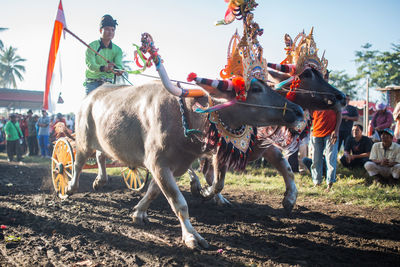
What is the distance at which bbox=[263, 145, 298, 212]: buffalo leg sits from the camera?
4496mm

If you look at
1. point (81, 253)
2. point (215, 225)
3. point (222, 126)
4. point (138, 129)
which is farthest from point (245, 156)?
point (81, 253)

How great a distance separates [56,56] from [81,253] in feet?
8.80

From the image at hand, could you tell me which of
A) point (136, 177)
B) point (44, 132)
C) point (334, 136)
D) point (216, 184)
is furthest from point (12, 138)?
point (334, 136)

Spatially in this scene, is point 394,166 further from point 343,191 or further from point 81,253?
point 81,253

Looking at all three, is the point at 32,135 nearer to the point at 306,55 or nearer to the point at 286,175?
the point at 286,175

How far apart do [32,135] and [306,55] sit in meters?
14.1

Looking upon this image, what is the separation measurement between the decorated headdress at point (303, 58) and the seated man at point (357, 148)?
3159mm

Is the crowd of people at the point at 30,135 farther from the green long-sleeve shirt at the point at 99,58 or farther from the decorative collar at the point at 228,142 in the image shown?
the decorative collar at the point at 228,142

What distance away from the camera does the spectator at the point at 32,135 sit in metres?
15.1

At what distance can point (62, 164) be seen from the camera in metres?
5.95

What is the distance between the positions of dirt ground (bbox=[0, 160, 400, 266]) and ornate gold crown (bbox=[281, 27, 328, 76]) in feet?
7.04

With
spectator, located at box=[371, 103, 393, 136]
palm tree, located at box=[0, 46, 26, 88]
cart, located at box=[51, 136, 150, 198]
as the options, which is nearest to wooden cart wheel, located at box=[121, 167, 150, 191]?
cart, located at box=[51, 136, 150, 198]

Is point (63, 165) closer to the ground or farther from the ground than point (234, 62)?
closer to the ground

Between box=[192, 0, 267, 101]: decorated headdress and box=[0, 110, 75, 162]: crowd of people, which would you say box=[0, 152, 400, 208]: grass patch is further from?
box=[0, 110, 75, 162]: crowd of people
